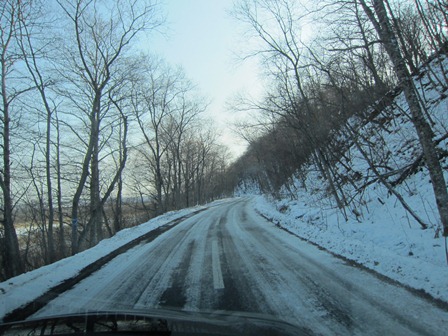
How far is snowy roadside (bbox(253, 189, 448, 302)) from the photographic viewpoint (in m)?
4.35

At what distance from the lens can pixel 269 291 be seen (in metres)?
4.50

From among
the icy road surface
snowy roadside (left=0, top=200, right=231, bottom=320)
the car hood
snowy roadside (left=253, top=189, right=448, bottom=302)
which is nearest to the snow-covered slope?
snowy roadside (left=253, top=189, right=448, bottom=302)

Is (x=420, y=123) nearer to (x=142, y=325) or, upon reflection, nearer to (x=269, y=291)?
(x=269, y=291)

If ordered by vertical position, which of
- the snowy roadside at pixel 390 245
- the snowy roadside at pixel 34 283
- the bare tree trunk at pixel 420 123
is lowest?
the snowy roadside at pixel 390 245

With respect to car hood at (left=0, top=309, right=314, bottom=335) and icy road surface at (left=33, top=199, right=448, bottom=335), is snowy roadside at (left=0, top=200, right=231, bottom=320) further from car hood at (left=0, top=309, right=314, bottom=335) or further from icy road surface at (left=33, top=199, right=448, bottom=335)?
car hood at (left=0, top=309, right=314, bottom=335)

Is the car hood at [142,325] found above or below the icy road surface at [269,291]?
above

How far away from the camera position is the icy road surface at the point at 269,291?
335 cm

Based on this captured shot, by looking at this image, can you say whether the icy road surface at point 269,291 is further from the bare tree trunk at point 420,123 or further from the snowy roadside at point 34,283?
the bare tree trunk at point 420,123

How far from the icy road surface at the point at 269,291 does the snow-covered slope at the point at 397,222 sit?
1.71 feet

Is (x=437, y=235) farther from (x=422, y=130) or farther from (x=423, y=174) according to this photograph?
(x=423, y=174)

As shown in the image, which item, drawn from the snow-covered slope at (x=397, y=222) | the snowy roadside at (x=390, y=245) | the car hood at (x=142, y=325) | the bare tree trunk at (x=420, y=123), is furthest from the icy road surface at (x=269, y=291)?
the bare tree trunk at (x=420, y=123)

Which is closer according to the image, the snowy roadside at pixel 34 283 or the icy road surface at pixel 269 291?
the icy road surface at pixel 269 291

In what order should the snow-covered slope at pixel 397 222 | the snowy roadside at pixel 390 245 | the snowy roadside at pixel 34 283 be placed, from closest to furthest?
the snowy roadside at pixel 390 245, the snow-covered slope at pixel 397 222, the snowy roadside at pixel 34 283

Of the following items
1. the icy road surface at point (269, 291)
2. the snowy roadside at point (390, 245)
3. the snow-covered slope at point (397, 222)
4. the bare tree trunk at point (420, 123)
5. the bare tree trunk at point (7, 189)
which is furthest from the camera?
the bare tree trunk at point (7, 189)
